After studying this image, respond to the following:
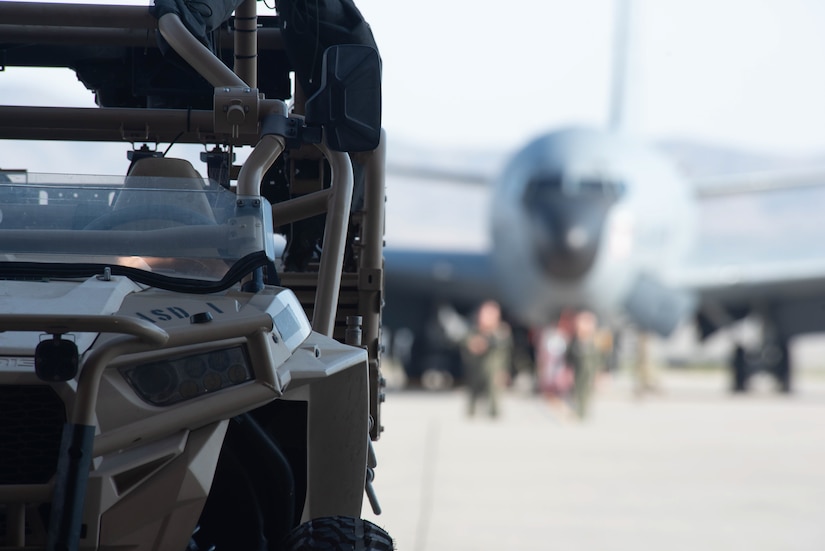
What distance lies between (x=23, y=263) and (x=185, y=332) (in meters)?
0.68

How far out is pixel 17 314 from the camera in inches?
106

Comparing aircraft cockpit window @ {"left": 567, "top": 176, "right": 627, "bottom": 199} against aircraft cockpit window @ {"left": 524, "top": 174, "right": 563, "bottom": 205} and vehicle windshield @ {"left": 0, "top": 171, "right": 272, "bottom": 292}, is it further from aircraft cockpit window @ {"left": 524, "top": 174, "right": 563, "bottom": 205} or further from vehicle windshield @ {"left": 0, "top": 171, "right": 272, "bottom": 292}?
vehicle windshield @ {"left": 0, "top": 171, "right": 272, "bottom": 292}

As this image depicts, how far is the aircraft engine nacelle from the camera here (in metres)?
20.1

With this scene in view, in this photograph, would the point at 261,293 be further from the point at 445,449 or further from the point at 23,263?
the point at 445,449

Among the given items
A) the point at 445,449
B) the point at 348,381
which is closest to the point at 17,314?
the point at 348,381

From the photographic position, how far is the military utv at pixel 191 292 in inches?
109

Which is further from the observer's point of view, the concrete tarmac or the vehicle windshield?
the concrete tarmac

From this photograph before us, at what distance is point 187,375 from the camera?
2.96m

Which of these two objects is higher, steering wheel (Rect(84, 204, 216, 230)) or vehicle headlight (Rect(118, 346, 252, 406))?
steering wheel (Rect(84, 204, 216, 230))

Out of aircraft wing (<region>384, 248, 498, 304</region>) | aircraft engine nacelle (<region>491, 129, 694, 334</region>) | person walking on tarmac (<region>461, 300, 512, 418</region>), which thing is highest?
aircraft engine nacelle (<region>491, 129, 694, 334</region>)

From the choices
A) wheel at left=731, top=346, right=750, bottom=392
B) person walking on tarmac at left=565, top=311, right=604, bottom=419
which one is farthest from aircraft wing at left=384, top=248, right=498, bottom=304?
wheel at left=731, top=346, right=750, bottom=392

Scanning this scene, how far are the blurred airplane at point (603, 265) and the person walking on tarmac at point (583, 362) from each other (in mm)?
1603

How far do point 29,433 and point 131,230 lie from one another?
0.88 m

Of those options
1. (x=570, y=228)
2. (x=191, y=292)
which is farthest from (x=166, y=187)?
(x=570, y=228)
